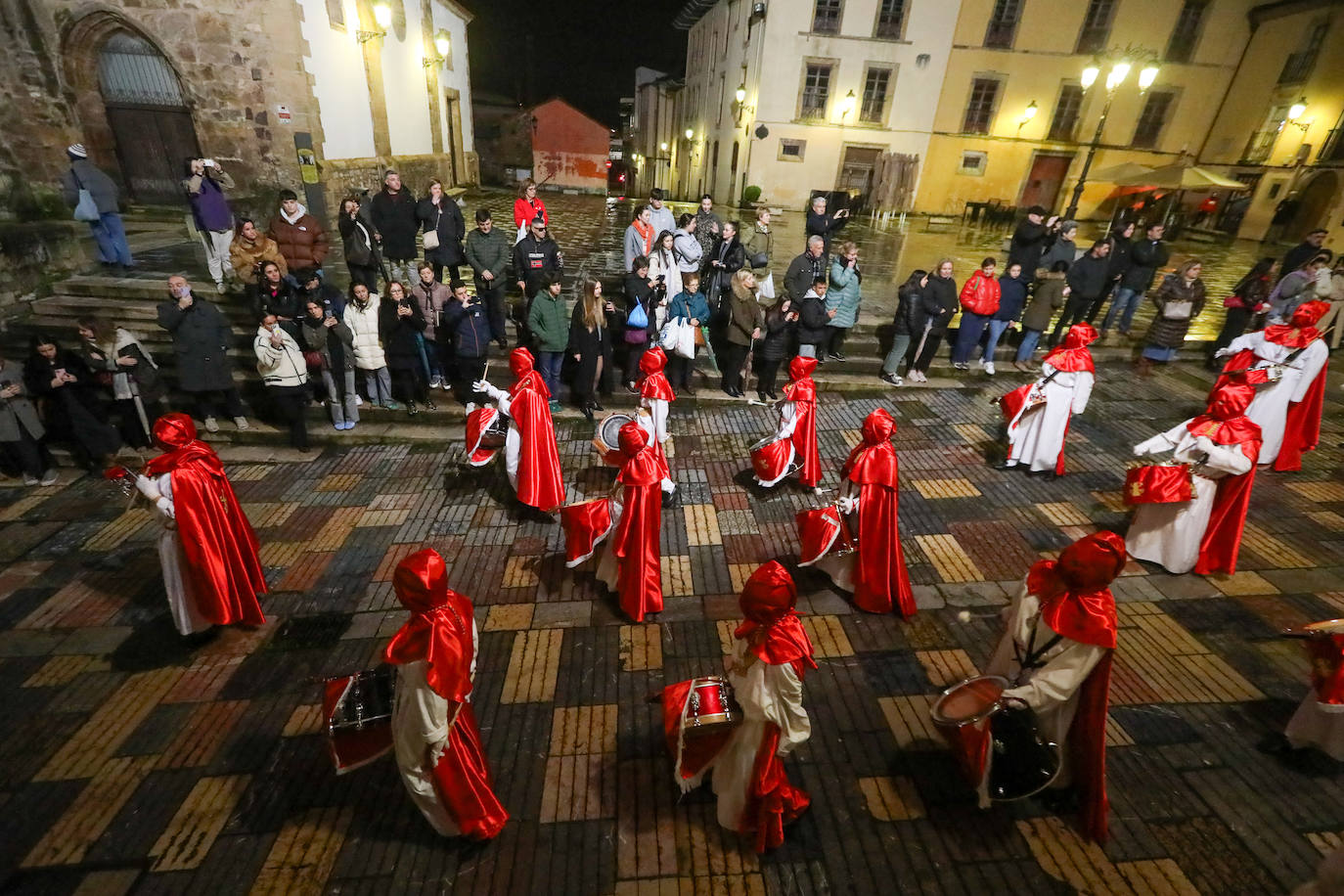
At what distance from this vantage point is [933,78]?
77.4 feet

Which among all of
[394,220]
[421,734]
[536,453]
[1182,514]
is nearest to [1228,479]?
[1182,514]

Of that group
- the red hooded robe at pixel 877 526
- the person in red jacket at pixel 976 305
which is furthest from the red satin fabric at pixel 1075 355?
the red hooded robe at pixel 877 526

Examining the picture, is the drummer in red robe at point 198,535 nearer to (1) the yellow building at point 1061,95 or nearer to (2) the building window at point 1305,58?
(1) the yellow building at point 1061,95

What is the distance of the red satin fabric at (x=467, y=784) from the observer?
3.30m

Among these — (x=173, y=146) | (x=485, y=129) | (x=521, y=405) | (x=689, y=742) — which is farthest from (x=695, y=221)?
(x=485, y=129)

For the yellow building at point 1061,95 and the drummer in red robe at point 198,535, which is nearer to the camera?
the drummer in red robe at point 198,535

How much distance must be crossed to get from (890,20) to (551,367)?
22.9 m

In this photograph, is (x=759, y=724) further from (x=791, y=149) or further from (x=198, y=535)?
(x=791, y=149)

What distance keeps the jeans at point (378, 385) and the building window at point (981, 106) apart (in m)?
25.5

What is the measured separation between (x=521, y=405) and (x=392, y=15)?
17.0m

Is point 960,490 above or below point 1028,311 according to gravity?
below

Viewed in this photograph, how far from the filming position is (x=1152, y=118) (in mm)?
25266

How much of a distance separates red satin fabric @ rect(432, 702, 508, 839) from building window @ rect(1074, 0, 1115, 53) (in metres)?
31.4

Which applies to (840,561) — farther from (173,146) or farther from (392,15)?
(392,15)
